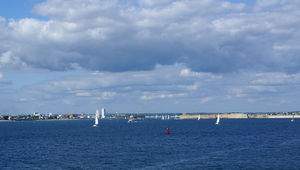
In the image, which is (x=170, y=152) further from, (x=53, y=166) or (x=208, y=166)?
(x=53, y=166)

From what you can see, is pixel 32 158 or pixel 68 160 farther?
pixel 32 158

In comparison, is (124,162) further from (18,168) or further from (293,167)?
(293,167)

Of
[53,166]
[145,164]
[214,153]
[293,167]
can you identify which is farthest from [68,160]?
[293,167]

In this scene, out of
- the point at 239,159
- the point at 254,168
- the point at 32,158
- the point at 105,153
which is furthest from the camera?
the point at 105,153

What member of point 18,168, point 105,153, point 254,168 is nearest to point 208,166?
point 254,168

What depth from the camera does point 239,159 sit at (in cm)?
8594

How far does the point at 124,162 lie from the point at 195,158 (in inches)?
728

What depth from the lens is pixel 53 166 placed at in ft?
257

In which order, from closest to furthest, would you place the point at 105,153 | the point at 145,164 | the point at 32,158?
the point at 145,164 < the point at 32,158 < the point at 105,153

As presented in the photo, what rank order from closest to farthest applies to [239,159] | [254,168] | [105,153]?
[254,168]
[239,159]
[105,153]

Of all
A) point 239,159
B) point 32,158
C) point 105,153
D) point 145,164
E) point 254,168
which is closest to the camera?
point 254,168

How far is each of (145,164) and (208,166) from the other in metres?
14.0

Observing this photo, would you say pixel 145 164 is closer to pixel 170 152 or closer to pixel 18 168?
pixel 170 152

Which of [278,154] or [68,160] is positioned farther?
[278,154]
